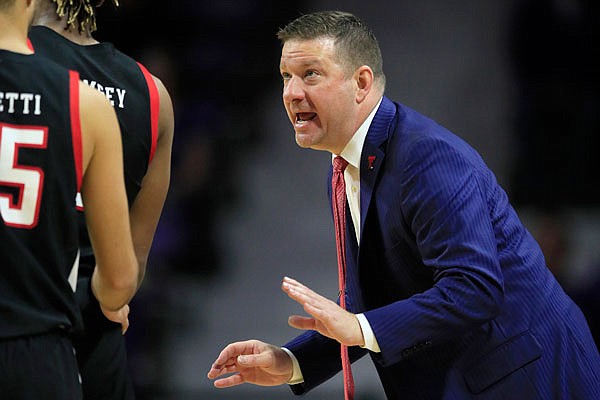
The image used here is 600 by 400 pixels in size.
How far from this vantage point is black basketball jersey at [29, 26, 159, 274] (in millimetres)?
2279

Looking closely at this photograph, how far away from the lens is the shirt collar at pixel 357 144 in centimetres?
283

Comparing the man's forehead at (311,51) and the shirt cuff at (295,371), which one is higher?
the man's forehead at (311,51)

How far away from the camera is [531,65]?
5605 millimetres

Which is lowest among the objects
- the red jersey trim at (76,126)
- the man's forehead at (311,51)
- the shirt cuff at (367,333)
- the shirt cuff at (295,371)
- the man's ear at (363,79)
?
the shirt cuff at (295,371)

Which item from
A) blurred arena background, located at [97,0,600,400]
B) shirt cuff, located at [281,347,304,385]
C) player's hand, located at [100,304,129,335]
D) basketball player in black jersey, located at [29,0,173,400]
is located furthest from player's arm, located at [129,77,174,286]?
blurred arena background, located at [97,0,600,400]

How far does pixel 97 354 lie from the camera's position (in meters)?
2.29

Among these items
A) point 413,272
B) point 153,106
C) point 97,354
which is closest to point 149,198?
point 153,106

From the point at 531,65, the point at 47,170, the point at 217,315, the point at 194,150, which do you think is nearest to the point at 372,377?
the point at 217,315

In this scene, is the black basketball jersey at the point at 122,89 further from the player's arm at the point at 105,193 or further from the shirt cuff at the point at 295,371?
the shirt cuff at the point at 295,371

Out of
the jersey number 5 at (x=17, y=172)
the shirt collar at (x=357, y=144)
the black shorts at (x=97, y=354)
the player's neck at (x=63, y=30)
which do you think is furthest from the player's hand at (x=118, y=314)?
the shirt collar at (x=357, y=144)

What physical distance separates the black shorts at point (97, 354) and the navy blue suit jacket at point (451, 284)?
0.65 m

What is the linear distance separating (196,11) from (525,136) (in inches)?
81.3

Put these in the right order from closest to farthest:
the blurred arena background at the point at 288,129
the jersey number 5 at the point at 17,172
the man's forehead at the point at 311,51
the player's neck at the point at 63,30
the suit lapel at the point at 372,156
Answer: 1. the jersey number 5 at the point at 17,172
2. the player's neck at the point at 63,30
3. the suit lapel at the point at 372,156
4. the man's forehead at the point at 311,51
5. the blurred arena background at the point at 288,129

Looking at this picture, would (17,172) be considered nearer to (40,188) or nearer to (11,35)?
(40,188)
